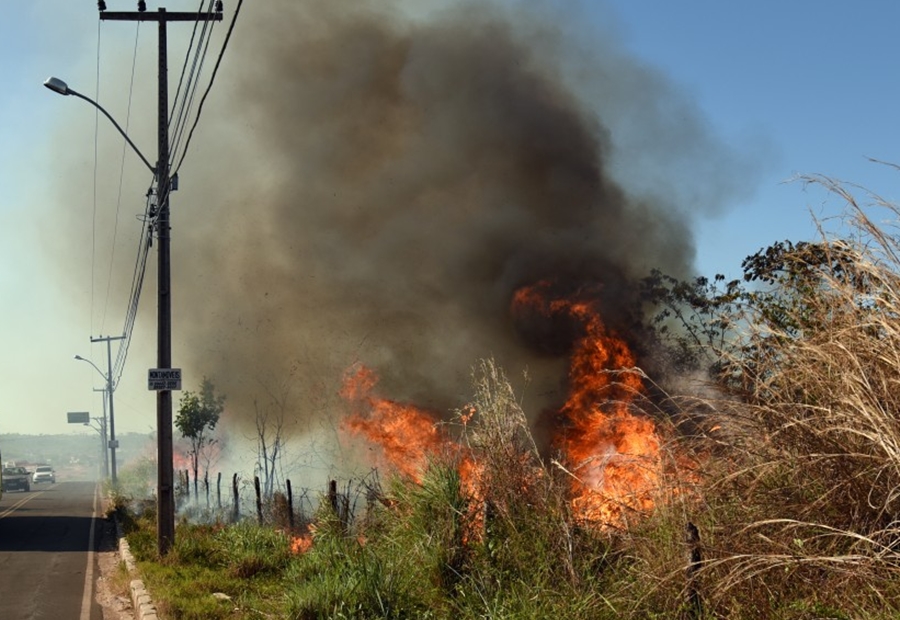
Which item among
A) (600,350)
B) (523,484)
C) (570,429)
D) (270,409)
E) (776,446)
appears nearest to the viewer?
(776,446)

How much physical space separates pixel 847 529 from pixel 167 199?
12.2m

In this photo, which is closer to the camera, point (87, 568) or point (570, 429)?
point (87, 568)

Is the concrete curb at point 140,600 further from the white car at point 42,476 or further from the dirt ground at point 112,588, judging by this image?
the white car at point 42,476

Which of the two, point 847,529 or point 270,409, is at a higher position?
point 270,409

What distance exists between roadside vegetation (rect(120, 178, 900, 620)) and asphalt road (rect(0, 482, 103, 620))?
293 cm

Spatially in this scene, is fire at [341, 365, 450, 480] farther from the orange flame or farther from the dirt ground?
the dirt ground

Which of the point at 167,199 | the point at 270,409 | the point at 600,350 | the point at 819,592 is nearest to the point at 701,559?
the point at 819,592

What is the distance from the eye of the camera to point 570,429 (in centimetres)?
1753

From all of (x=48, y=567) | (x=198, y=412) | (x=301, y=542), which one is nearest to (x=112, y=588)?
(x=301, y=542)

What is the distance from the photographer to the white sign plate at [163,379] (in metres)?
13.8

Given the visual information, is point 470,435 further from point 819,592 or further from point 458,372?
point 458,372

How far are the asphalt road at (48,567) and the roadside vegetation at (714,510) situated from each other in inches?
115

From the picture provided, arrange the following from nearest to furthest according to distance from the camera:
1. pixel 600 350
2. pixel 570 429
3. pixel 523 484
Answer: pixel 523 484, pixel 570 429, pixel 600 350

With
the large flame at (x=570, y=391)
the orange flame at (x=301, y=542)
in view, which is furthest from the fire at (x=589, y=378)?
the orange flame at (x=301, y=542)
